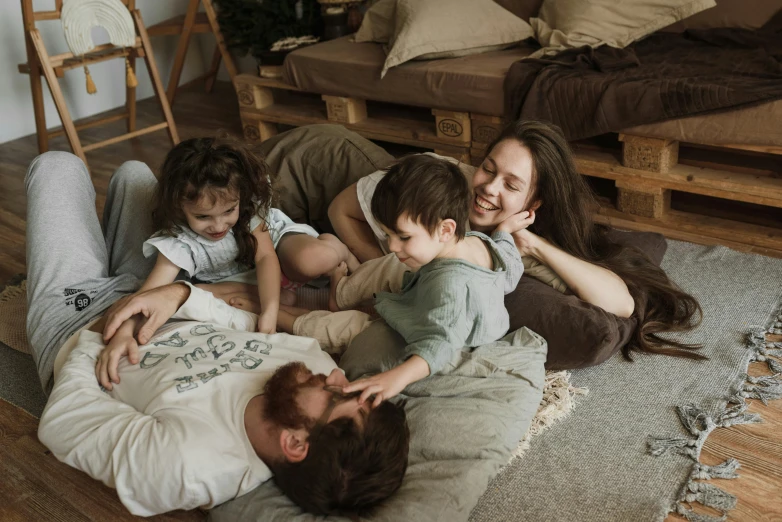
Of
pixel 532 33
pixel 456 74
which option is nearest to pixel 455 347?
pixel 456 74

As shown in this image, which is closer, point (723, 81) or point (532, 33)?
point (723, 81)

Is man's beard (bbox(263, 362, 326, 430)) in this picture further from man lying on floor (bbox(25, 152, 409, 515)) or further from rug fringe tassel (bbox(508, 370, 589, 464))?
rug fringe tassel (bbox(508, 370, 589, 464))

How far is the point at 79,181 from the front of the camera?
2.29m

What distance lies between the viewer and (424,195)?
1638 millimetres

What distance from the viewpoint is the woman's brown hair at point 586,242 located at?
78.0 inches

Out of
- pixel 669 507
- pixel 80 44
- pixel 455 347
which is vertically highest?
pixel 80 44

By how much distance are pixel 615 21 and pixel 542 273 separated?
141cm

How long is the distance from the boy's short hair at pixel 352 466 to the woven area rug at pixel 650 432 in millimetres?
278

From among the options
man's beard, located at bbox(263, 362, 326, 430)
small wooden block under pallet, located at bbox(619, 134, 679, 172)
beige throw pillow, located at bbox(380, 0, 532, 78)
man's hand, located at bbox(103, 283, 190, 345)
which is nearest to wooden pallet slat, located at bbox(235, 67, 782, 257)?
small wooden block under pallet, located at bbox(619, 134, 679, 172)

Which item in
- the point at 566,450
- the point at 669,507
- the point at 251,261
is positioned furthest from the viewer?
the point at 251,261

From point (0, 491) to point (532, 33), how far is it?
251 centimetres

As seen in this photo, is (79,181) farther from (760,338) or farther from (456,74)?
(760,338)

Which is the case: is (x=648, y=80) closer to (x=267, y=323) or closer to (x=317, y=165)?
(x=317, y=165)

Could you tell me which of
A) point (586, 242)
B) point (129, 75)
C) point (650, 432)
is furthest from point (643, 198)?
point (129, 75)
